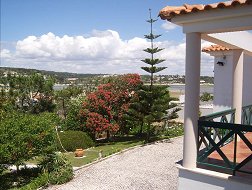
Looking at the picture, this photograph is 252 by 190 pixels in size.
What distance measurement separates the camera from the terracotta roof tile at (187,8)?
4.41m

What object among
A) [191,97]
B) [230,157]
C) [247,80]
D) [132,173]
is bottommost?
[132,173]

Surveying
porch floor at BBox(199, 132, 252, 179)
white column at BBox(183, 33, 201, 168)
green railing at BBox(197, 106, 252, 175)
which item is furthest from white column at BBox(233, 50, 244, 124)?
white column at BBox(183, 33, 201, 168)

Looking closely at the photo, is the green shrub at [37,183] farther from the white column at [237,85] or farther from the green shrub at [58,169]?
the white column at [237,85]

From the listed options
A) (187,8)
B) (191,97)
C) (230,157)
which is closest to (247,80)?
(230,157)

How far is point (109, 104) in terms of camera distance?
20.0 meters

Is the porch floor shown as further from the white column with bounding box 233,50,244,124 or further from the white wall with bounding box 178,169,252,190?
the white column with bounding box 233,50,244,124

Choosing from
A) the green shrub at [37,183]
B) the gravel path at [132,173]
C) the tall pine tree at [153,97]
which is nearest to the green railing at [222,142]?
the gravel path at [132,173]

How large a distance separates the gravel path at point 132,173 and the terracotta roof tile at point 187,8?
23.3 feet

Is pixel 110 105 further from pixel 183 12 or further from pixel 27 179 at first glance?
pixel 183 12

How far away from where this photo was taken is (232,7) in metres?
4.46

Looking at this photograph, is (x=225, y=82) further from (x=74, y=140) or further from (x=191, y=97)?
(x=74, y=140)

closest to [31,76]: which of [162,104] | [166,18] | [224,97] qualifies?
[162,104]

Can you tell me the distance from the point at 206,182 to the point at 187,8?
8.68 ft

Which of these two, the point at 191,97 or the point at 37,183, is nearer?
the point at 191,97
